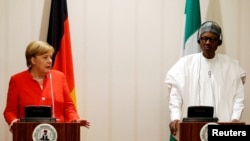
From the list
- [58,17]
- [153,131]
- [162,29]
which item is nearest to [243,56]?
[162,29]

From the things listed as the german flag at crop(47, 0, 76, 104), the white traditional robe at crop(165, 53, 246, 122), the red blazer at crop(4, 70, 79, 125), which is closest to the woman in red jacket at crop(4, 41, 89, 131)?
the red blazer at crop(4, 70, 79, 125)

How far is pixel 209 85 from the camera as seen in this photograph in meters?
4.02

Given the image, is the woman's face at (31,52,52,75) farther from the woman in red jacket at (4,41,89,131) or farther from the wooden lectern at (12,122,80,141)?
the wooden lectern at (12,122,80,141)

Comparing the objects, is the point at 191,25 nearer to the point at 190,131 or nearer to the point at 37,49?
the point at 37,49

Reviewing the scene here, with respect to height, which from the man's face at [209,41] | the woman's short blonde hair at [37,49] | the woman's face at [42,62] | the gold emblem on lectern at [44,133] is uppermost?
the man's face at [209,41]

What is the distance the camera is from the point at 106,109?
15.6ft

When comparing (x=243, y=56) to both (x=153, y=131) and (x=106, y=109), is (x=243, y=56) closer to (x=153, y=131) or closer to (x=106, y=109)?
(x=153, y=131)

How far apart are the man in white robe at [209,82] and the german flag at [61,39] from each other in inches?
39.1

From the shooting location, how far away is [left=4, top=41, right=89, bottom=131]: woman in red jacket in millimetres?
3746

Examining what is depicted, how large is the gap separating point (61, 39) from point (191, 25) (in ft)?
4.11

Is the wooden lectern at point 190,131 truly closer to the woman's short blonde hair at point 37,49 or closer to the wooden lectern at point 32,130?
the wooden lectern at point 32,130

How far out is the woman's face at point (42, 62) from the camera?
378cm

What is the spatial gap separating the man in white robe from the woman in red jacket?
883 millimetres

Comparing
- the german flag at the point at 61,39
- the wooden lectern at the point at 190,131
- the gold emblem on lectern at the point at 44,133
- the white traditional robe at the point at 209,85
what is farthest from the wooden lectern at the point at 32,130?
the german flag at the point at 61,39
